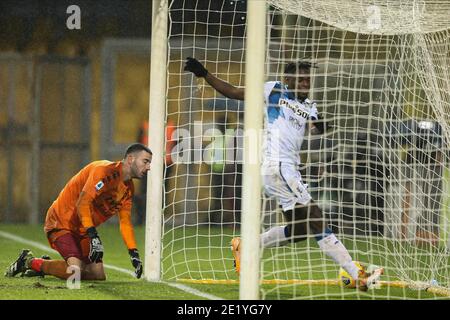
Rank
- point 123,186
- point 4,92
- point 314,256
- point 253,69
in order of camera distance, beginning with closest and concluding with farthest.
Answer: point 253,69
point 123,186
point 314,256
point 4,92

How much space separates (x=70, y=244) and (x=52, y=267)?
A: 237 millimetres

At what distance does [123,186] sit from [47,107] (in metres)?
8.14

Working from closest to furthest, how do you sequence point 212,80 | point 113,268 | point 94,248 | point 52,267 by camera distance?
point 212,80
point 94,248
point 52,267
point 113,268

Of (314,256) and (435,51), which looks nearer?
(435,51)

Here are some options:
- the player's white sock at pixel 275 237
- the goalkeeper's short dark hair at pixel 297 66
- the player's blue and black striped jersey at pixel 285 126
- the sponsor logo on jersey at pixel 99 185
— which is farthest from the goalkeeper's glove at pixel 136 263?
the goalkeeper's short dark hair at pixel 297 66

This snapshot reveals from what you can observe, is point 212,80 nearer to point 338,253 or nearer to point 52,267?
point 338,253

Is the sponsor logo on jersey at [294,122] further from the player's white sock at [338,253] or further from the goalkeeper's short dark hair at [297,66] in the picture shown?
the player's white sock at [338,253]

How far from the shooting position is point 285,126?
838 cm

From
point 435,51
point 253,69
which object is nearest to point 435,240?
point 435,51

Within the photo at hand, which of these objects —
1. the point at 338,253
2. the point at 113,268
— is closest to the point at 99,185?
the point at 113,268

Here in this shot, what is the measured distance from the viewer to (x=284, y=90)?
823 cm

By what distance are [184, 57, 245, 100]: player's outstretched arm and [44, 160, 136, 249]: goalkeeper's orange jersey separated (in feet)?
3.98

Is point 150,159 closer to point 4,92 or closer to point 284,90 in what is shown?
point 284,90

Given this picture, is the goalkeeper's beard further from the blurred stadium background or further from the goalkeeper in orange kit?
the blurred stadium background
